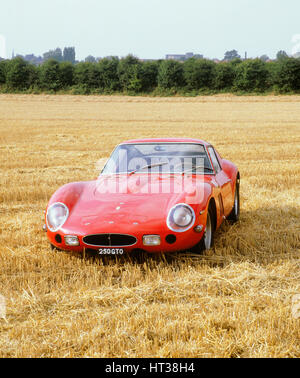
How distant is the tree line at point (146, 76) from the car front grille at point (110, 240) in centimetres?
5779

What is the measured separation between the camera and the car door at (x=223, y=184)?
549cm

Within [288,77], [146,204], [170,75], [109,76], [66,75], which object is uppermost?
[66,75]

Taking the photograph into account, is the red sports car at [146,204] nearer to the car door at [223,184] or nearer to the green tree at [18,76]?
the car door at [223,184]

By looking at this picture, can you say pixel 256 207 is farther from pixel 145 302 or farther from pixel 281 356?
pixel 281 356

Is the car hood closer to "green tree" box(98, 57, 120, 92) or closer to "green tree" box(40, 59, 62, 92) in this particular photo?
"green tree" box(98, 57, 120, 92)

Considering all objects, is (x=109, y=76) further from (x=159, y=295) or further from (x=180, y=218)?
(x=159, y=295)

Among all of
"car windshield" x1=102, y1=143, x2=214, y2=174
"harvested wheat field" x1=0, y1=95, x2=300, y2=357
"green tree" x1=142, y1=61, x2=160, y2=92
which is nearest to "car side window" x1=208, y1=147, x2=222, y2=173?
"car windshield" x1=102, y1=143, x2=214, y2=174

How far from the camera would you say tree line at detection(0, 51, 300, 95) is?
61.5 metres

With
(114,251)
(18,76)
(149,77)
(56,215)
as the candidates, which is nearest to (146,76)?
(149,77)

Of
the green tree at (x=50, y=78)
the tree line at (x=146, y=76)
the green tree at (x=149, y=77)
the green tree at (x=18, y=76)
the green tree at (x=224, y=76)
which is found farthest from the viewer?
the green tree at (x=149, y=77)

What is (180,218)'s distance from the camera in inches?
173

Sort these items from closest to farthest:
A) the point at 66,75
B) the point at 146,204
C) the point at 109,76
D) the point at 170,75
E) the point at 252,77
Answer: the point at 146,204 → the point at 252,77 → the point at 170,75 → the point at 109,76 → the point at 66,75

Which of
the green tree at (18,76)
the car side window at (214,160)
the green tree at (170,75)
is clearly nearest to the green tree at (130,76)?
the green tree at (170,75)

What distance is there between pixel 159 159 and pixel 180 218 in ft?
4.98
